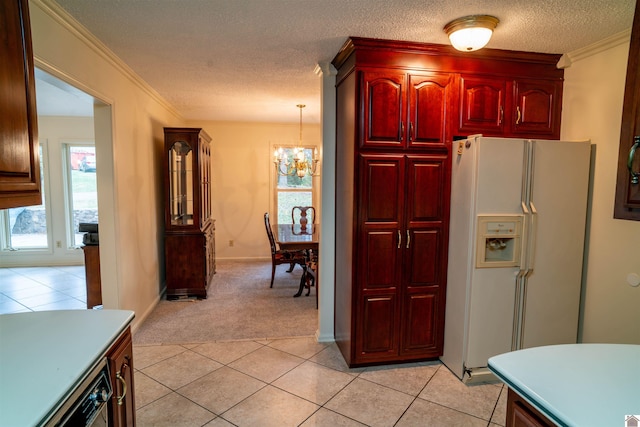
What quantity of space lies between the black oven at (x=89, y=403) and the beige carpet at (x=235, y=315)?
207 cm

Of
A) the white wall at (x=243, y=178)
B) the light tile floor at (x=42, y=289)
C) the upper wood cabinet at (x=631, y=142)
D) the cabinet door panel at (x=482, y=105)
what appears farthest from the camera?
the white wall at (x=243, y=178)

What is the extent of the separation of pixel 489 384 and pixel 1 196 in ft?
9.94

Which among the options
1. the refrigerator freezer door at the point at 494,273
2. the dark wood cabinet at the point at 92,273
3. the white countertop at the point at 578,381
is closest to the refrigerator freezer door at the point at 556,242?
the refrigerator freezer door at the point at 494,273

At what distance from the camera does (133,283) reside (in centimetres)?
343

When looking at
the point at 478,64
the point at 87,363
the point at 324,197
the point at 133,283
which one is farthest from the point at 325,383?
the point at 478,64

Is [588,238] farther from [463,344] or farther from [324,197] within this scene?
[324,197]

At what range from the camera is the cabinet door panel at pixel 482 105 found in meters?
2.71

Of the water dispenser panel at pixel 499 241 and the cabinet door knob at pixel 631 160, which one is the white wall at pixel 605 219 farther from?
the cabinet door knob at pixel 631 160

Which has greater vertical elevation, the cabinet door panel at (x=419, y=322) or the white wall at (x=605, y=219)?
the white wall at (x=605, y=219)

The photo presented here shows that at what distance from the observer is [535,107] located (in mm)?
2822

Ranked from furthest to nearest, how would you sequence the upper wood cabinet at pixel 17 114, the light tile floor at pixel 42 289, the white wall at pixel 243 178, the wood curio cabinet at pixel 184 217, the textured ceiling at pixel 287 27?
the white wall at pixel 243 178 < the wood curio cabinet at pixel 184 217 < the light tile floor at pixel 42 289 < the textured ceiling at pixel 287 27 < the upper wood cabinet at pixel 17 114

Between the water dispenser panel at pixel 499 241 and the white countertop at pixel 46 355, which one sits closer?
the white countertop at pixel 46 355

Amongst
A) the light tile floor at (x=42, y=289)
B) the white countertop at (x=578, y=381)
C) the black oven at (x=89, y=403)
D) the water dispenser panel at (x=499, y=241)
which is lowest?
the light tile floor at (x=42, y=289)

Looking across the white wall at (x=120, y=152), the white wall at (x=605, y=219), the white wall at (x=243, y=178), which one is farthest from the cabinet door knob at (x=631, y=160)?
the white wall at (x=243, y=178)
